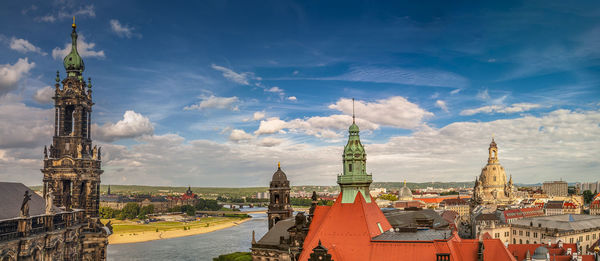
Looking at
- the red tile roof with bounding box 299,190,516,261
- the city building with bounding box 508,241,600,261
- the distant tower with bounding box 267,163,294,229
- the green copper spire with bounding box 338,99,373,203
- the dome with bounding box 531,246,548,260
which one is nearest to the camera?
the red tile roof with bounding box 299,190,516,261

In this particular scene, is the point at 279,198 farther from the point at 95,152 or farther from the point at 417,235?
the point at 417,235

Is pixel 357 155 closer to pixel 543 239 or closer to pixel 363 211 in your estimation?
pixel 363 211

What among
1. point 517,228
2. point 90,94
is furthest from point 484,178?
point 90,94

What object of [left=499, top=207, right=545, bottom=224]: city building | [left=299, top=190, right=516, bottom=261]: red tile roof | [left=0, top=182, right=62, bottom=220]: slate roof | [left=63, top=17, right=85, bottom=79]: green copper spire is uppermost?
[left=63, top=17, right=85, bottom=79]: green copper spire

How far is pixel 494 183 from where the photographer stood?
619ft

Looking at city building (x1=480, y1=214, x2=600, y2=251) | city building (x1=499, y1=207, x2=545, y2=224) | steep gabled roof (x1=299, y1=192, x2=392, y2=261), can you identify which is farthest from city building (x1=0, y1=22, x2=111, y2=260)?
city building (x1=499, y1=207, x2=545, y2=224)

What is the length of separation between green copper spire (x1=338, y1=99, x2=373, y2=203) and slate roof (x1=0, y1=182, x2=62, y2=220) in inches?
1116

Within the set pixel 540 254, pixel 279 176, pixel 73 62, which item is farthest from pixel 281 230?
pixel 73 62

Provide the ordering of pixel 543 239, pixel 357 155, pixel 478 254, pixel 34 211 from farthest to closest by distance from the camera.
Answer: pixel 543 239, pixel 34 211, pixel 357 155, pixel 478 254

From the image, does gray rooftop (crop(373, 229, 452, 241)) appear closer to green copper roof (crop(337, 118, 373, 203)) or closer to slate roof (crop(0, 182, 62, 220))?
green copper roof (crop(337, 118, 373, 203))

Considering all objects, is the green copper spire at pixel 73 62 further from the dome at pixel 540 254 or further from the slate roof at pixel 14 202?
the dome at pixel 540 254

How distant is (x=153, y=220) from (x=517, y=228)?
14292 cm

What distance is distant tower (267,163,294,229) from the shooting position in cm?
6106

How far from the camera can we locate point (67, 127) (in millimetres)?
53250
